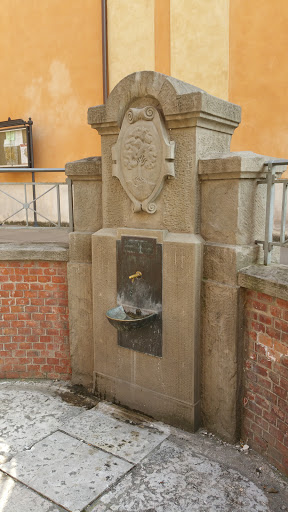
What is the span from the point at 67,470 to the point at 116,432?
602mm

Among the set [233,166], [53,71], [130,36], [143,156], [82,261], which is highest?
[130,36]

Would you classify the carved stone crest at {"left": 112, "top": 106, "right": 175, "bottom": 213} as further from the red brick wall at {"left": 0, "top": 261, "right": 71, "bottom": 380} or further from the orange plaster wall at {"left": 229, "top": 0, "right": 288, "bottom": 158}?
the orange plaster wall at {"left": 229, "top": 0, "right": 288, "bottom": 158}

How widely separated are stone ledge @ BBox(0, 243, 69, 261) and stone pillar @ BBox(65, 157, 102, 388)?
12 cm

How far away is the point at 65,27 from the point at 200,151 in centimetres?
662

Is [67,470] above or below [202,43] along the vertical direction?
below

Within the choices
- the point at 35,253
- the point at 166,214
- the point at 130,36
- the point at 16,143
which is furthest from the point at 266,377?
the point at 16,143

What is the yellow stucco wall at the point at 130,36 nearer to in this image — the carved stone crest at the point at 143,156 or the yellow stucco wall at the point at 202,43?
the yellow stucco wall at the point at 202,43

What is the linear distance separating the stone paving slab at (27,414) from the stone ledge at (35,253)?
144cm

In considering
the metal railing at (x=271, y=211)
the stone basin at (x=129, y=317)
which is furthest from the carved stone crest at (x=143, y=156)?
the stone basin at (x=129, y=317)

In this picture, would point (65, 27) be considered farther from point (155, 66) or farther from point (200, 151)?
point (200, 151)

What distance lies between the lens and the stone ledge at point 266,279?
3.02 metres

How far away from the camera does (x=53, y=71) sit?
28.6 feet

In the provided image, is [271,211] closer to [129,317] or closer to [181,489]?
[129,317]

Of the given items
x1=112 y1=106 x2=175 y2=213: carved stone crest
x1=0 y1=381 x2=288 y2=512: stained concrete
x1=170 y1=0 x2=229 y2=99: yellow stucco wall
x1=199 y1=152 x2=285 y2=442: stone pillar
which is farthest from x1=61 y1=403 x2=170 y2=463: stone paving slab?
x1=170 y1=0 x2=229 y2=99: yellow stucco wall
